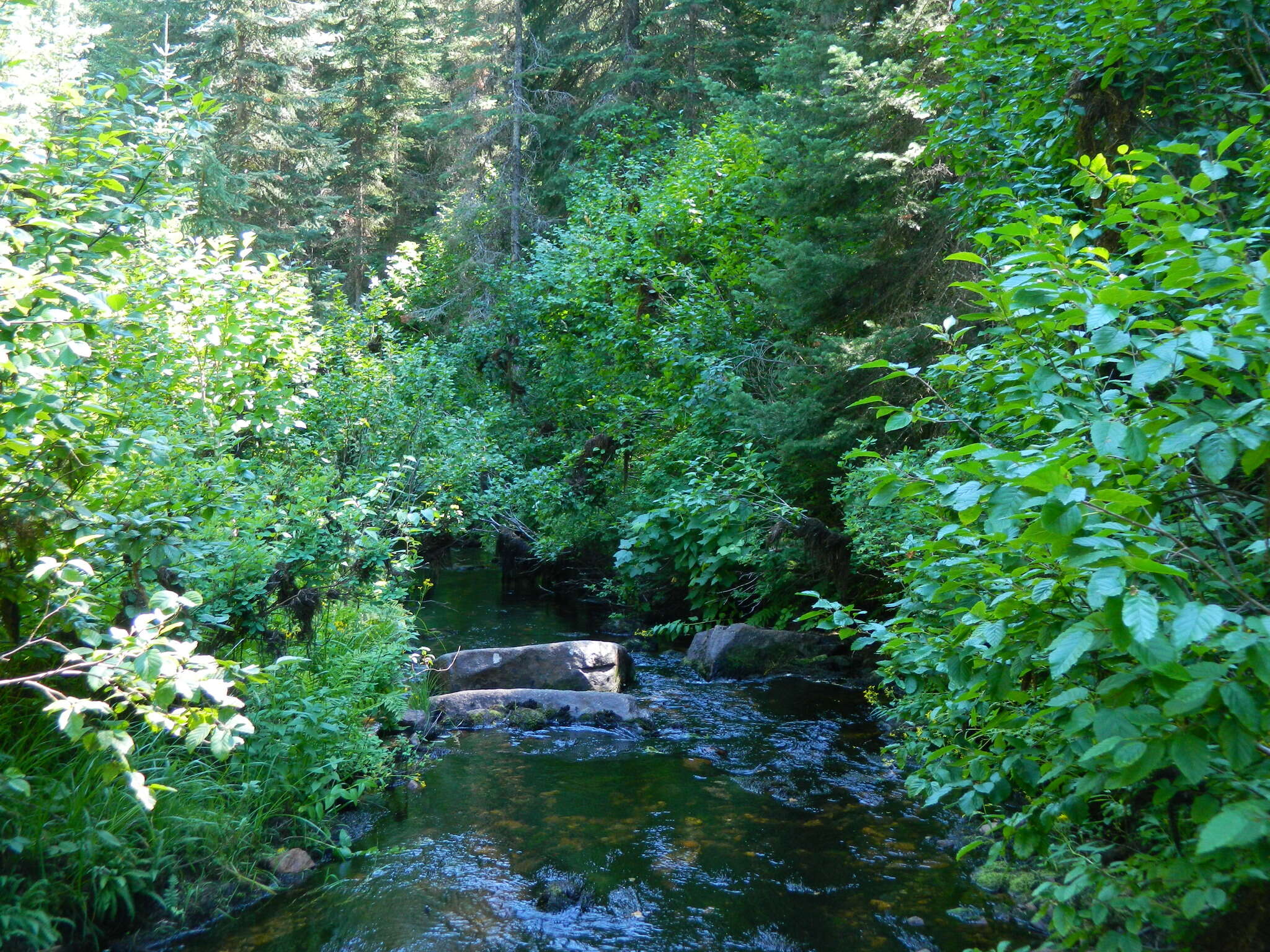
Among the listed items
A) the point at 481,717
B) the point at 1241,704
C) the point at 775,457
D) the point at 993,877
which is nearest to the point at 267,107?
the point at 775,457

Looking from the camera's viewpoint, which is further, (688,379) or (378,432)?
(688,379)

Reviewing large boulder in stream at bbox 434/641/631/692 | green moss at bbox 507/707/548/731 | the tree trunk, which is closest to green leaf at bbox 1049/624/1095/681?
green moss at bbox 507/707/548/731

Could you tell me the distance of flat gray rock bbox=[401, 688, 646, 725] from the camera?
9.03 metres

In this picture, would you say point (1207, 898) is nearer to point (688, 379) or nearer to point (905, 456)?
point (905, 456)

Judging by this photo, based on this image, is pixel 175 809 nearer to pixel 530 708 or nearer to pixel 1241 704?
pixel 530 708

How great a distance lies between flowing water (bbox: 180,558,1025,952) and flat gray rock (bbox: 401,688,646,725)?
0.31 m

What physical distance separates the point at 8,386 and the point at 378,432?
8.23 m

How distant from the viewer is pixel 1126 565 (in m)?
2.10

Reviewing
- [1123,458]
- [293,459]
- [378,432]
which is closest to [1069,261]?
[1123,458]

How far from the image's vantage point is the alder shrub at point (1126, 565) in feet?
7.00

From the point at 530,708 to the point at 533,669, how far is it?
2.69 feet

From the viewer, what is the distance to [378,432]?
476 inches

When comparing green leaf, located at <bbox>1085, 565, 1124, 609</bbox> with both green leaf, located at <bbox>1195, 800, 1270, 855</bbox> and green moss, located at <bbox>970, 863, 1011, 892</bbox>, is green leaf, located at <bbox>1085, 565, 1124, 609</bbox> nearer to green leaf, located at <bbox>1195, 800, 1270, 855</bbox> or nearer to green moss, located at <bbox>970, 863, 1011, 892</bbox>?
green leaf, located at <bbox>1195, 800, 1270, 855</bbox>

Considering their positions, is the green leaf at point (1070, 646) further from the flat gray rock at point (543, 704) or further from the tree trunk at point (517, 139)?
the tree trunk at point (517, 139)
